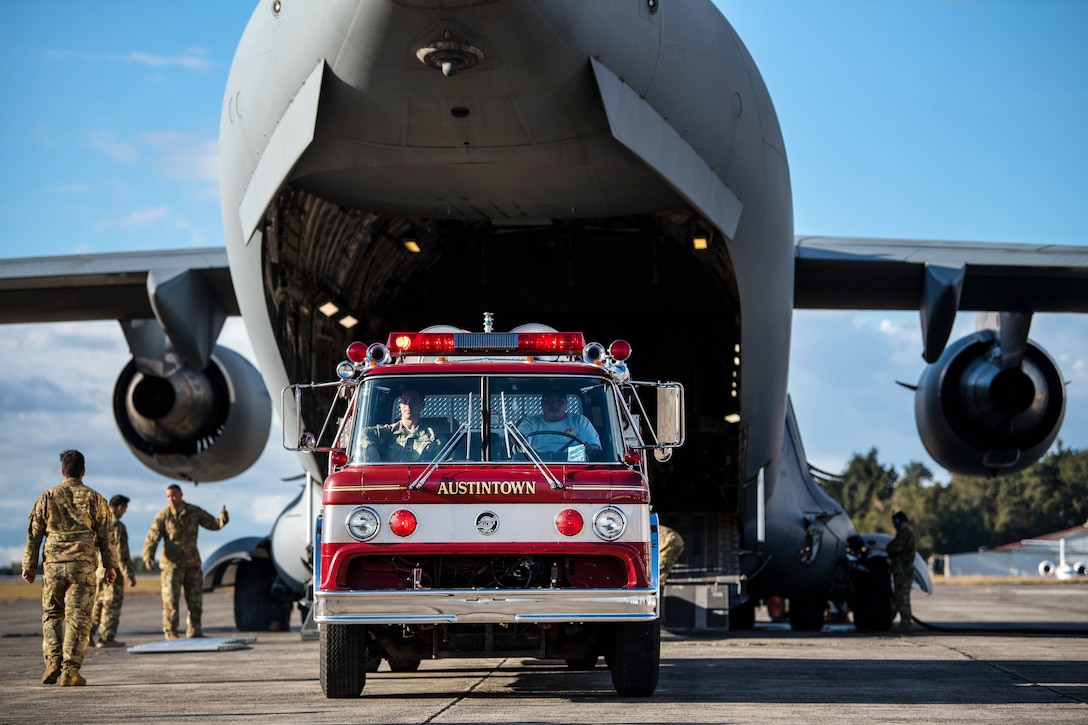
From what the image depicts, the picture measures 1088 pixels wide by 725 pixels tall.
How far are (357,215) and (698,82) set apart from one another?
11.5 ft

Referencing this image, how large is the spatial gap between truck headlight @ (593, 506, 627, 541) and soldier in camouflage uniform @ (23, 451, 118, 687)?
413 centimetres

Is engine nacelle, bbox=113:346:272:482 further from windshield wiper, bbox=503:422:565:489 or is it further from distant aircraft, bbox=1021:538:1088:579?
distant aircraft, bbox=1021:538:1088:579

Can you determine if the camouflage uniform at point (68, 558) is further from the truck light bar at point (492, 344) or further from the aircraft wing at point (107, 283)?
the aircraft wing at point (107, 283)

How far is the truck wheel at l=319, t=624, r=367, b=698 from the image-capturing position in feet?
24.6

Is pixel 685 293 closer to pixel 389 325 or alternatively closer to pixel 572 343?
pixel 389 325

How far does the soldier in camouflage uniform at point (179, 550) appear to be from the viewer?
584 inches

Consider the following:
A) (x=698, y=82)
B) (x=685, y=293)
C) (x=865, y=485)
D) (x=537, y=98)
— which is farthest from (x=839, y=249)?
(x=865, y=485)

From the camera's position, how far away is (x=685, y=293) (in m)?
14.5

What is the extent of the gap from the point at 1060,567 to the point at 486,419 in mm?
62671

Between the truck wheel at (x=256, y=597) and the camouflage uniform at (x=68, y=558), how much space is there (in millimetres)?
8188

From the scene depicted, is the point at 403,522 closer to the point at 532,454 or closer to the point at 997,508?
the point at 532,454

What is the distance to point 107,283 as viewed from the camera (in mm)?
13867

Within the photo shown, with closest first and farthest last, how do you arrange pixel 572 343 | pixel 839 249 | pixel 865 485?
pixel 572 343 → pixel 839 249 → pixel 865 485

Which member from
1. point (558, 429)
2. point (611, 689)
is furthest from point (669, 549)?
point (558, 429)
